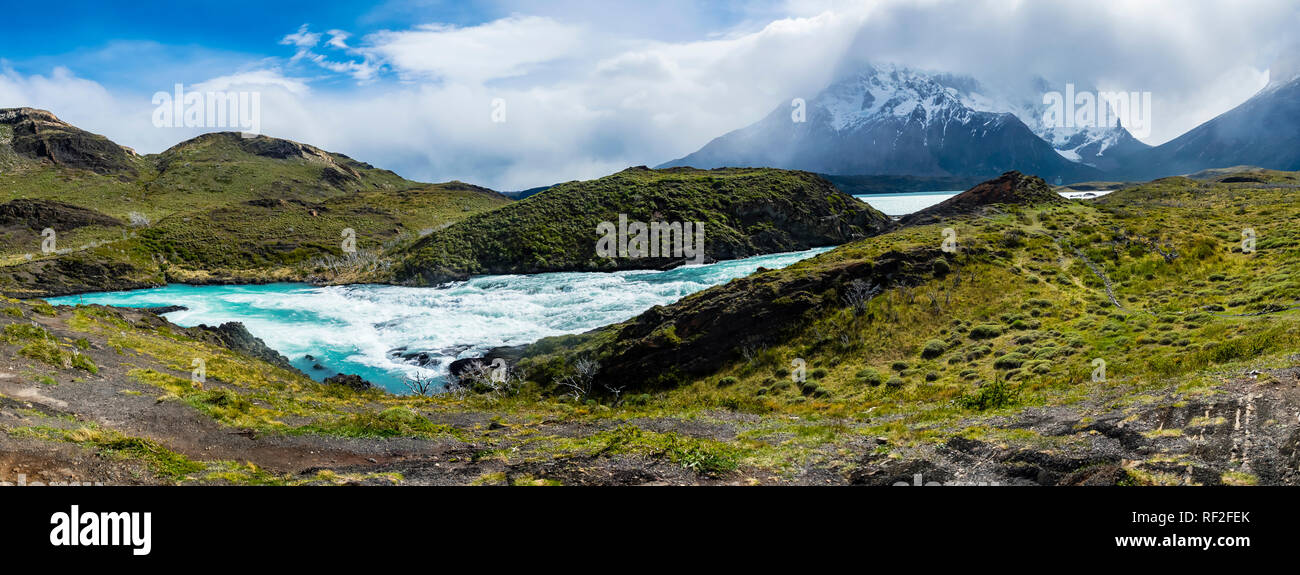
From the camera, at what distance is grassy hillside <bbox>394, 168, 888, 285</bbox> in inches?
3462

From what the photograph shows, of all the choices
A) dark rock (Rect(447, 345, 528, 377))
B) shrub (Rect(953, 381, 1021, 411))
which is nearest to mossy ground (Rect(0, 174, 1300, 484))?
shrub (Rect(953, 381, 1021, 411))

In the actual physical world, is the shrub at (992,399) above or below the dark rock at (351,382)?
above

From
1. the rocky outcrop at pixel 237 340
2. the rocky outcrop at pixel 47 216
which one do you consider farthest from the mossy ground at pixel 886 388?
the rocky outcrop at pixel 47 216

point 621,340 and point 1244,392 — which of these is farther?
point 621,340

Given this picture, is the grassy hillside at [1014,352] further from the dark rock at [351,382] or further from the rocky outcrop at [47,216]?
the rocky outcrop at [47,216]

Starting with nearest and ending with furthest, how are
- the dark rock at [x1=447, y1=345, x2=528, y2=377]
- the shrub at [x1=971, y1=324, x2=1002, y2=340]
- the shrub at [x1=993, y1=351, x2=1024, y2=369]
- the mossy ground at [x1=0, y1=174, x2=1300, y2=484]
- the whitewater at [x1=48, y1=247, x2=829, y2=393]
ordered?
the mossy ground at [x1=0, y1=174, x2=1300, y2=484] → the shrub at [x1=993, y1=351, x2=1024, y2=369] → the shrub at [x1=971, y1=324, x2=1002, y2=340] → the dark rock at [x1=447, y1=345, x2=528, y2=377] → the whitewater at [x1=48, y1=247, x2=829, y2=393]

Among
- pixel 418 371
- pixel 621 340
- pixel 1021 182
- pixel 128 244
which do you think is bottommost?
pixel 418 371

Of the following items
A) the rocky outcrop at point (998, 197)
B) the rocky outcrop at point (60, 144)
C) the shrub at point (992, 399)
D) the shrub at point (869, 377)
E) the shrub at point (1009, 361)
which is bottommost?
the shrub at point (869, 377)

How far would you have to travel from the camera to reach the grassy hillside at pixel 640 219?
289 feet

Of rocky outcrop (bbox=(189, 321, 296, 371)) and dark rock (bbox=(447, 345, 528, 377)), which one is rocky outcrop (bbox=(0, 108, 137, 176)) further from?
dark rock (bbox=(447, 345, 528, 377))
